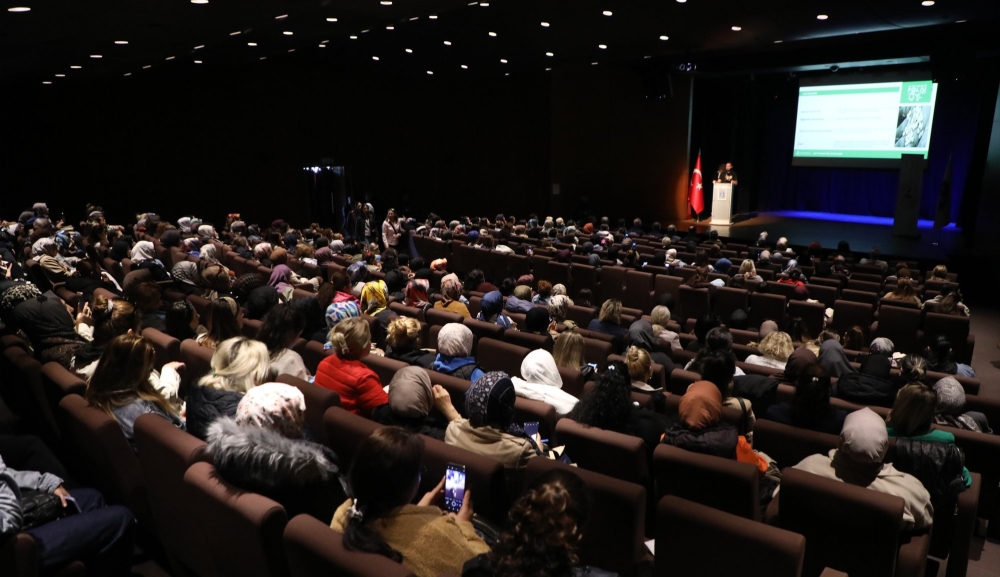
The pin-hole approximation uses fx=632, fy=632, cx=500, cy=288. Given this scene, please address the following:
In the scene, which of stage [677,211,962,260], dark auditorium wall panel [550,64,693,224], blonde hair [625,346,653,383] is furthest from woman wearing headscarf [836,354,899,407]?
dark auditorium wall panel [550,64,693,224]

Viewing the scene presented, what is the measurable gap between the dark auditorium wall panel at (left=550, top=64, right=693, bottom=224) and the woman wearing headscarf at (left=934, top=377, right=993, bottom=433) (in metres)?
14.9

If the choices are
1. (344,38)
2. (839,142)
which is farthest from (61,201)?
(839,142)

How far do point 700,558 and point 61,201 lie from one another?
14.8 m

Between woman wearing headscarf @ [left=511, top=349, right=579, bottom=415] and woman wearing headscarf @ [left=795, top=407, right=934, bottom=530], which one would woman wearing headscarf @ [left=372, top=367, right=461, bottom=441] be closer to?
woman wearing headscarf @ [left=511, top=349, right=579, bottom=415]

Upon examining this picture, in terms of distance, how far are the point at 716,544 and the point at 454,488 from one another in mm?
942

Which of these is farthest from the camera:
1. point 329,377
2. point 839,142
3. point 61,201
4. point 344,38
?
point 839,142

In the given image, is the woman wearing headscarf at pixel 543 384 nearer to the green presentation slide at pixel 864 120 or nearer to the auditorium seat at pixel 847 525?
the auditorium seat at pixel 847 525

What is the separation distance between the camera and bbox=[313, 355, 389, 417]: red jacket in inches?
132

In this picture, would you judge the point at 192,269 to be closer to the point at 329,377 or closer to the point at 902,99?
the point at 329,377

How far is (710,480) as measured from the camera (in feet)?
8.77

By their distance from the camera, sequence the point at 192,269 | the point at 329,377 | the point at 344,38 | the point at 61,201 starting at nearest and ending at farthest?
the point at 329,377 → the point at 192,269 → the point at 344,38 → the point at 61,201

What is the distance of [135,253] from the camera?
24.8 ft

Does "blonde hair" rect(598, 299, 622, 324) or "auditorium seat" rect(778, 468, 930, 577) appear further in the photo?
"blonde hair" rect(598, 299, 622, 324)

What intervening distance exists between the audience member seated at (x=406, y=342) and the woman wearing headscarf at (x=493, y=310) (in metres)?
1.37
